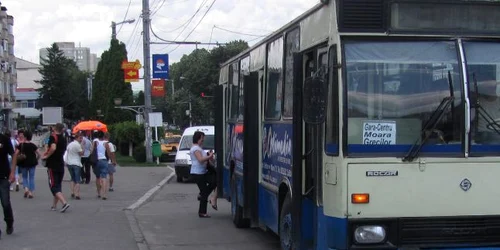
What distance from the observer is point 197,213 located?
49.8 ft

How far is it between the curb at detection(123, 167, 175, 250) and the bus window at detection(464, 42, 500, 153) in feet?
19.1

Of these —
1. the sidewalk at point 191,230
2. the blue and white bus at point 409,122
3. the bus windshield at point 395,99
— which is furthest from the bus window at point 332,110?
the sidewalk at point 191,230

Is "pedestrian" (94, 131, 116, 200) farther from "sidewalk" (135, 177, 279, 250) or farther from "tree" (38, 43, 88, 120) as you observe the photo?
"tree" (38, 43, 88, 120)

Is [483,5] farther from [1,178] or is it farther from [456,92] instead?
[1,178]

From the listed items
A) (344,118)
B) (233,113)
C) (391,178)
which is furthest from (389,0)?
(233,113)

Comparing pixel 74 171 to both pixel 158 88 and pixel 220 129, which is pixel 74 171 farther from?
pixel 158 88

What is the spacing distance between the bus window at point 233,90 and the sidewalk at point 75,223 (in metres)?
2.87

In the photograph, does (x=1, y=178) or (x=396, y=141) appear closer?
(x=396, y=141)

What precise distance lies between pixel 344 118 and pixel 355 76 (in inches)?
16.0

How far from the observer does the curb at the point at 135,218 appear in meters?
10.8

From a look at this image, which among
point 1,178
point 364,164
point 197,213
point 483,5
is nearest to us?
point 364,164

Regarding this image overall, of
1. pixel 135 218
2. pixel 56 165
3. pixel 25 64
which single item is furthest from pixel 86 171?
pixel 25 64

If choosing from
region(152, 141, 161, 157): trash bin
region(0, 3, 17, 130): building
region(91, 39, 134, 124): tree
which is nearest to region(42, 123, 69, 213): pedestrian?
region(152, 141, 161, 157): trash bin

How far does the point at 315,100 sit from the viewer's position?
6.12m
